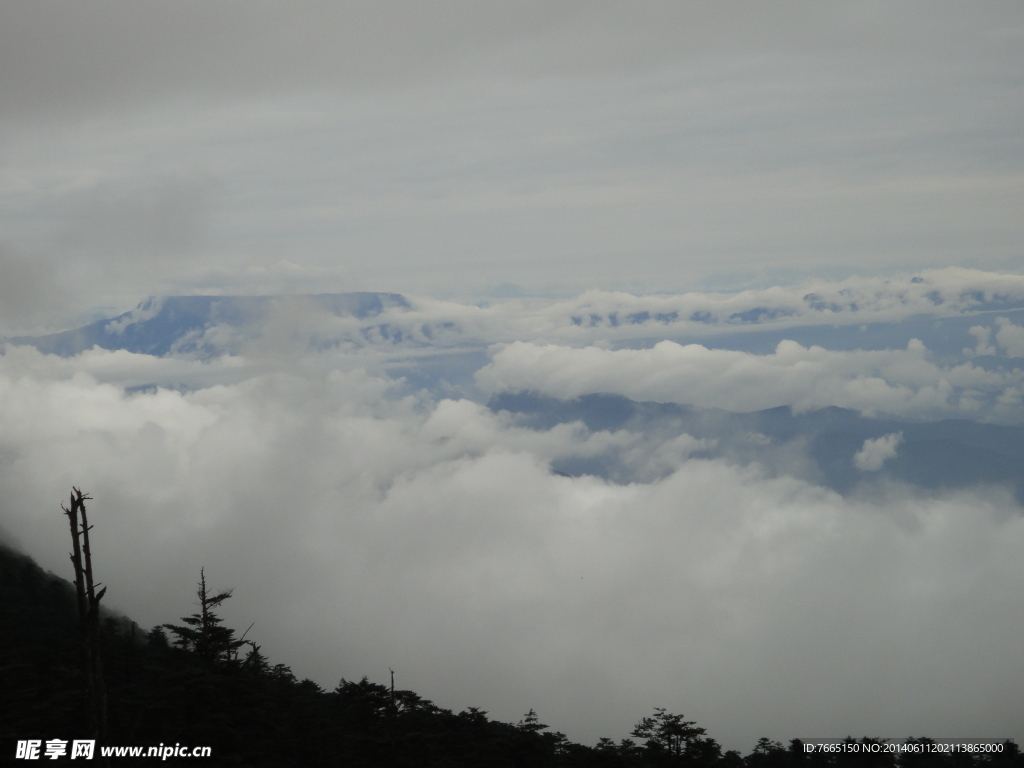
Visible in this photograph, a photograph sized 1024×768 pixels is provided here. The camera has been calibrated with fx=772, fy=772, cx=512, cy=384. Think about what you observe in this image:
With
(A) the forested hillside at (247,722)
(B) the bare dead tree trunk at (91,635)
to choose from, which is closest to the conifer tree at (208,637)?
(A) the forested hillside at (247,722)

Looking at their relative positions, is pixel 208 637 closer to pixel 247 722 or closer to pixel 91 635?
pixel 247 722

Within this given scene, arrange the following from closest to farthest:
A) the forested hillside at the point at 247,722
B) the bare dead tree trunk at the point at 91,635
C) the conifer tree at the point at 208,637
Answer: the bare dead tree trunk at the point at 91,635
the forested hillside at the point at 247,722
the conifer tree at the point at 208,637

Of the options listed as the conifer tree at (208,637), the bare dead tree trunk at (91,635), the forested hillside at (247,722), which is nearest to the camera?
the bare dead tree trunk at (91,635)

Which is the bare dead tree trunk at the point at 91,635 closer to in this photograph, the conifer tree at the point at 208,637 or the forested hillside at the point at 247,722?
the forested hillside at the point at 247,722

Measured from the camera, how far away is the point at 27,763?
37.9 m

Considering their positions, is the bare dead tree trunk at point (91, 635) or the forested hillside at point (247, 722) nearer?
the bare dead tree trunk at point (91, 635)

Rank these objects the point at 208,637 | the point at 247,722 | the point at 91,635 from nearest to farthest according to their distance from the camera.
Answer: the point at 91,635
the point at 247,722
the point at 208,637

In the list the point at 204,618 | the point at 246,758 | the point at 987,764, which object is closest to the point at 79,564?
the point at 204,618

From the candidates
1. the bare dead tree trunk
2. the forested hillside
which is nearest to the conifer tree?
the forested hillside

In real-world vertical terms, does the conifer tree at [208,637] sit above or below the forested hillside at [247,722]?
above

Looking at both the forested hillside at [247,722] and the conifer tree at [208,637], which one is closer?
the forested hillside at [247,722]

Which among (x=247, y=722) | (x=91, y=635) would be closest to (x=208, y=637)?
(x=247, y=722)

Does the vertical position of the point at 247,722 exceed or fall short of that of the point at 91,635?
it falls short

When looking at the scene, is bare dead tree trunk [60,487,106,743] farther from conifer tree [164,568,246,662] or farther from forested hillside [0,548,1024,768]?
conifer tree [164,568,246,662]
